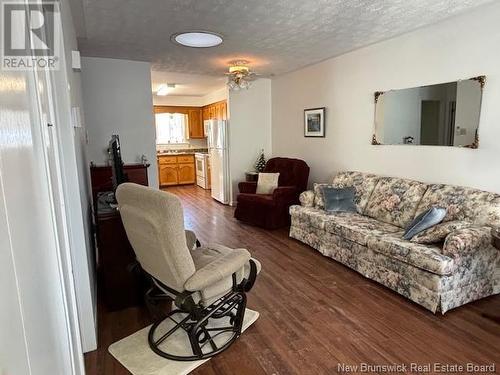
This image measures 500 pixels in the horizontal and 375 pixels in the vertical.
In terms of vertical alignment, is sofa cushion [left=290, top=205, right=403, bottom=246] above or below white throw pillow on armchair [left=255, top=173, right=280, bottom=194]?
below

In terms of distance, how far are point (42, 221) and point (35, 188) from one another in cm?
11

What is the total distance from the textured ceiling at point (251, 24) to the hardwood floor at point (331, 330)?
7.96ft

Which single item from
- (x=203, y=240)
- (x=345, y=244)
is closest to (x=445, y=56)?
(x=345, y=244)

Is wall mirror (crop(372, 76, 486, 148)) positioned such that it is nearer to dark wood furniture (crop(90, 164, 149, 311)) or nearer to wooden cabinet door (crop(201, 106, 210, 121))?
dark wood furniture (crop(90, 164, 149, 311))

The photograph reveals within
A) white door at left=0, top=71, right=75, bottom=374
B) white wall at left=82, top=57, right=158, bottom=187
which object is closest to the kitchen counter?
white wall at left=82, top=57, right=158, bottom=187

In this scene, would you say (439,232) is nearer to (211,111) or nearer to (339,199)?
(339,199)

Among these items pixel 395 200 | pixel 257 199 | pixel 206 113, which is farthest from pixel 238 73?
pixel 206 113

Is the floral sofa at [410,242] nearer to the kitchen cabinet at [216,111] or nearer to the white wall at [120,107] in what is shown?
the white wall at [120,107]

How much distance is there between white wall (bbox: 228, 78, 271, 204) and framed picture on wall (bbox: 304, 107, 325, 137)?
1220mm

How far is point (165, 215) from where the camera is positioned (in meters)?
1.62

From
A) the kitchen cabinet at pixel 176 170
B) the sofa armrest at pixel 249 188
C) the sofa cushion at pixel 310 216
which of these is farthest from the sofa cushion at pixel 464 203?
the kitchen cabinet at pixel 176 170

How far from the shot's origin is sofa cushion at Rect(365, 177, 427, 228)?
3.15 m

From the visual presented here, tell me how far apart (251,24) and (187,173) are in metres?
5.83

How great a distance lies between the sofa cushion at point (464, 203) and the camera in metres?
2.55
